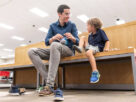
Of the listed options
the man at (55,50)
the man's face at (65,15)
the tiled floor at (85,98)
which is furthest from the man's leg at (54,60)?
the man's face at (65,15)

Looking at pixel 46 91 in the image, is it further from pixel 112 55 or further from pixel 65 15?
pixel 65 15

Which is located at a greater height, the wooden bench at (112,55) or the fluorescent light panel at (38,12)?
the fluorescent light panel at (38,12)

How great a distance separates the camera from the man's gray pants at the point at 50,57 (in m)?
1.28

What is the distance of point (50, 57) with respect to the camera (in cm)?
135

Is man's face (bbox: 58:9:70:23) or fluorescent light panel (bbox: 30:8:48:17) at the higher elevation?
fluorescent light panel (bbox: 30:8:48:17)

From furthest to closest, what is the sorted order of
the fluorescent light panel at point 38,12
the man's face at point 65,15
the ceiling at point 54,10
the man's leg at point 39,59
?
1. the fluorescent light panel at point 38,12
2. the ceiling at point 54,10
3. the man's face at point 65,15
4. the man's leg at point 39,59

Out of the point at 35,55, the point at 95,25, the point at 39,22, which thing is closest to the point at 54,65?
the point at 35,55

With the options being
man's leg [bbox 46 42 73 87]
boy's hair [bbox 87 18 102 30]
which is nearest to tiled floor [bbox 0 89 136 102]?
man's leg [bbox 46 42 73 87]

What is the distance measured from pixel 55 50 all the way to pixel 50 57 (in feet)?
0.27

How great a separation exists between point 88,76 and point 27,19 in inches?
199

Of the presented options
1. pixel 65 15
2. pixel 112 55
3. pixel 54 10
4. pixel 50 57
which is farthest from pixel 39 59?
pixel 54 10

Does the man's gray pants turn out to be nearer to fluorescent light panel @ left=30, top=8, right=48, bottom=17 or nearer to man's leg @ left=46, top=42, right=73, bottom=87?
man's leg @ left=46, top=42, right=73, bottom=87

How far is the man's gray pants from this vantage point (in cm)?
128

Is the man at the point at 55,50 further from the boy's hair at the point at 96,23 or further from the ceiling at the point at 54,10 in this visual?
the ceiling at the point at 54,10
